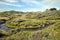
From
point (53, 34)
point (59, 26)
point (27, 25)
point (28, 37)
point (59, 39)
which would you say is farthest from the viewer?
point (27, 25)

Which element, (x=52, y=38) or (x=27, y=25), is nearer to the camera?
(x=52, y=38)

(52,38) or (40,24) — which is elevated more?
(52,38)

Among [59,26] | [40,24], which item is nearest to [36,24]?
[40,24]

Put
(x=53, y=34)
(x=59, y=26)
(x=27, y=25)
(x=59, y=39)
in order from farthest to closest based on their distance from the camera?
(x=27, y=25) → (x=59, y=26) → (x=53, y=34) → (x=59, y=39)

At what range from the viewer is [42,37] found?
3350 centimetres

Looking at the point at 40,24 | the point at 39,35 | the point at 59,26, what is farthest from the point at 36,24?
the point at 39,35

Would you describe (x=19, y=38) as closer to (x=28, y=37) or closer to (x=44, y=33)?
(x=28, y=37)

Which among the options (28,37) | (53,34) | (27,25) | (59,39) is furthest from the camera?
(27,25)

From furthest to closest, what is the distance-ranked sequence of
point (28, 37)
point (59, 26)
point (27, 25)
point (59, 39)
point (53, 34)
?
point (27, 25)
point (59, 26)
point (28, 37)
point (53, 34)
point (59, 39)

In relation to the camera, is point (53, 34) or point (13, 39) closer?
point (53, 34)

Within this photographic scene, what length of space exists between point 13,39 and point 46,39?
12.0 m

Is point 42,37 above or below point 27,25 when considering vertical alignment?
above

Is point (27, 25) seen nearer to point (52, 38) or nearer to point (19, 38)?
point (19, 38)

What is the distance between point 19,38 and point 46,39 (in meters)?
9.77
